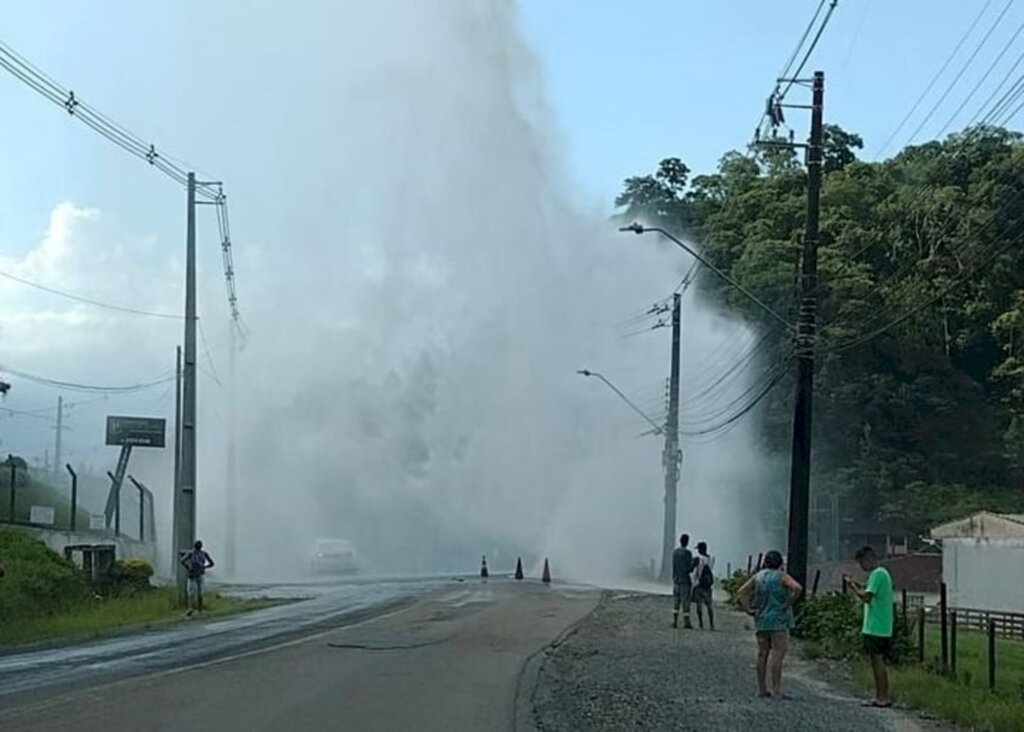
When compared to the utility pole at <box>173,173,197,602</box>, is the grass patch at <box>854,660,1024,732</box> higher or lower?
lower

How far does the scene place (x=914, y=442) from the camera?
228ft

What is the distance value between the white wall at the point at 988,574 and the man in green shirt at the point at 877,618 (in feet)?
83.4

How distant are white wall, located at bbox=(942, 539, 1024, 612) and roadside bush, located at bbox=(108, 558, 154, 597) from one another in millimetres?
21668

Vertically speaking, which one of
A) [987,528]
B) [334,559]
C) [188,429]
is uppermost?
[188,429]

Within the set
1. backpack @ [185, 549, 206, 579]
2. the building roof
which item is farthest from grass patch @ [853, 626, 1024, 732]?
the building roof

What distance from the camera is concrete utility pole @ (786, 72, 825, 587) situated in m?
24.7

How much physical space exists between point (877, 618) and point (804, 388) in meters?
10.1

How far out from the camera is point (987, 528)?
4578 cm

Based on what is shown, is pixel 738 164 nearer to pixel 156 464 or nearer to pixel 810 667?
pixel 156 464

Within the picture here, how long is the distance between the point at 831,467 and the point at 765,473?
3967mm

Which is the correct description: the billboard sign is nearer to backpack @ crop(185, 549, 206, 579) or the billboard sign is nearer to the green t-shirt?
backpack @ crop(185, 549, 206, 579)

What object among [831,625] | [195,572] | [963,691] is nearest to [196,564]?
[195,572]

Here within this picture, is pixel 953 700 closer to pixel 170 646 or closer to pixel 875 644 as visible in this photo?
pixel 875 644

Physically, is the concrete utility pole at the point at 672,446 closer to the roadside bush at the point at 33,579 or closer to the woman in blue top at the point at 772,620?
the roadside bush at the point at 33,579
